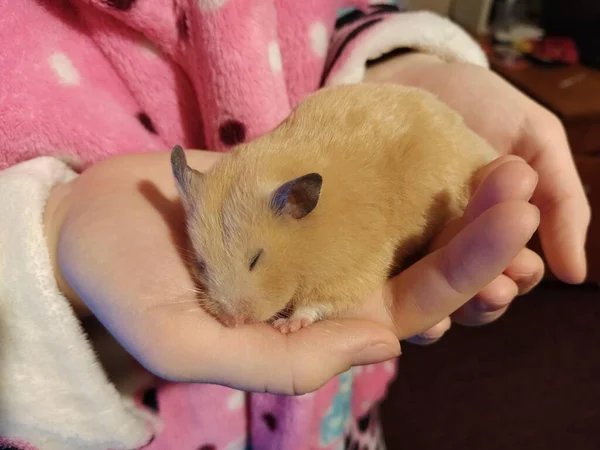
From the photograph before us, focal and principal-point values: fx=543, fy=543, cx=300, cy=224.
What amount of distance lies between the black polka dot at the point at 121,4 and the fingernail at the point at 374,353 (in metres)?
0.62

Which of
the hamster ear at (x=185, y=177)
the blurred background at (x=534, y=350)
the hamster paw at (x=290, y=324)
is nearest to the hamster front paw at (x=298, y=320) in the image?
the hamster paw at (x=290, y=324)

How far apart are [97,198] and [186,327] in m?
0.25

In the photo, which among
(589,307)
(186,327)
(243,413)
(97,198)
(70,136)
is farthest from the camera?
(589,307)

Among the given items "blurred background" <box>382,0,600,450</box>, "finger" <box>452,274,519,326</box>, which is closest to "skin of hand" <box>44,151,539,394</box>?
"finger" <box>452,274,519,326</box>

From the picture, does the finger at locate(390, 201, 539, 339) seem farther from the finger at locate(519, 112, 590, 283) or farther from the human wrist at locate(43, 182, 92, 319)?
the human wrist at locate(43, 182, 92, 319)

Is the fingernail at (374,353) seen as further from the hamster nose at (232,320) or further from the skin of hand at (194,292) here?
the hamster nose at (232,320)

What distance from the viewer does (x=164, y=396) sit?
2.97 feet

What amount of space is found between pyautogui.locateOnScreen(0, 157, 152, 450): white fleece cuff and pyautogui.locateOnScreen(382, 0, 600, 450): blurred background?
1.57 meters

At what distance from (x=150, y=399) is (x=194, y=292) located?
0.89ft

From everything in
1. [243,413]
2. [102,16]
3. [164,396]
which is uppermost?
[102,16]

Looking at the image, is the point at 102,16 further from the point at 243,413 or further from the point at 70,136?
the point at 243,413

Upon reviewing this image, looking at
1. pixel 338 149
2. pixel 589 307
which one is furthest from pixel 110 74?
pixel 589 307

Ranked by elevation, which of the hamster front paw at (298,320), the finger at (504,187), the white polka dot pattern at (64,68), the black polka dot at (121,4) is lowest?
the hamster front paw at (298,320)

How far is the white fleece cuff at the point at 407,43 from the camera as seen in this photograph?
106cm
